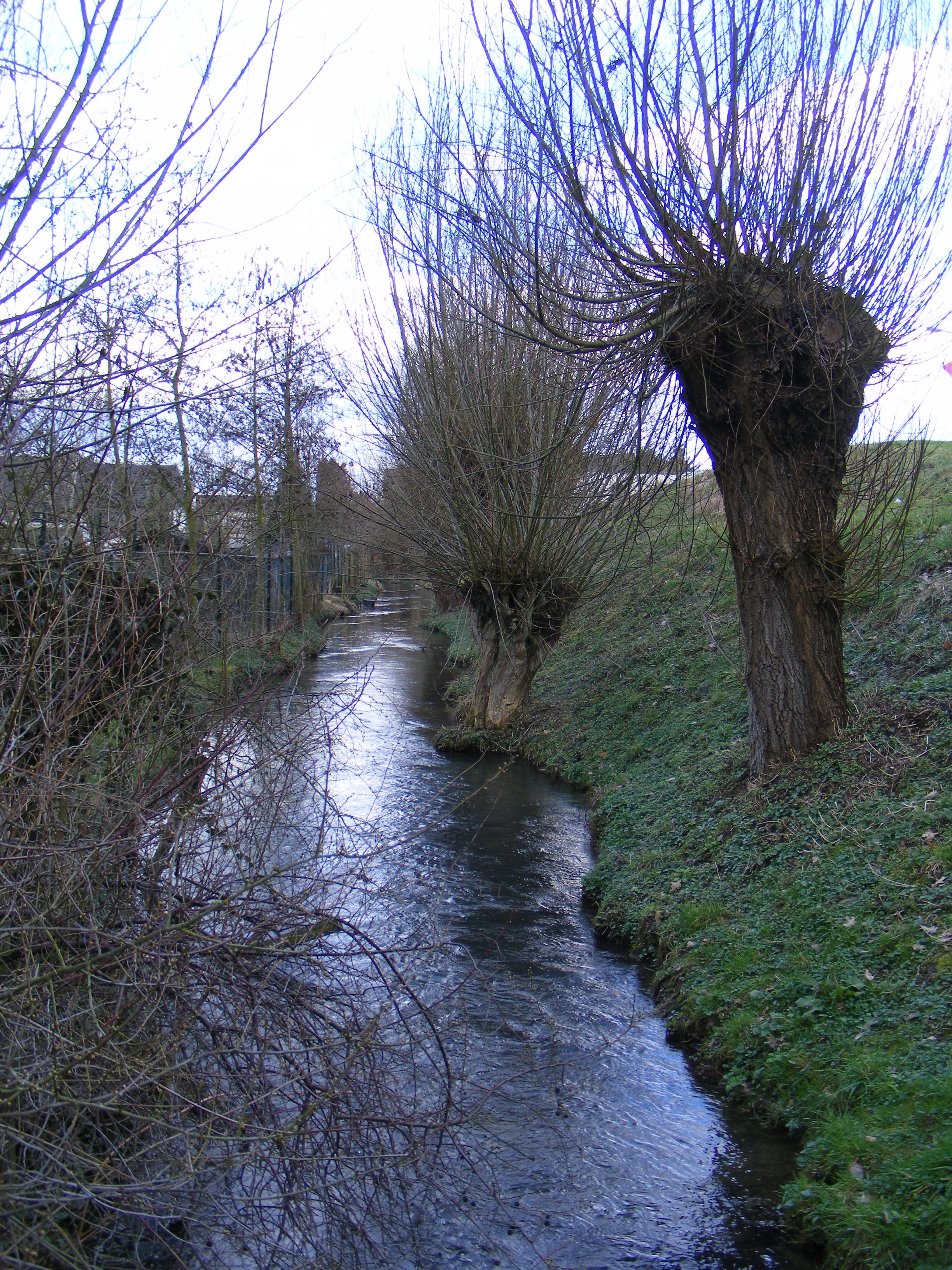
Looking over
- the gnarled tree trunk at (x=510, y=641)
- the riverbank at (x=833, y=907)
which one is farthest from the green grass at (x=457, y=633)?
the riverbank at (x=833, y=907)

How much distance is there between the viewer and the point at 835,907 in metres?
5.69

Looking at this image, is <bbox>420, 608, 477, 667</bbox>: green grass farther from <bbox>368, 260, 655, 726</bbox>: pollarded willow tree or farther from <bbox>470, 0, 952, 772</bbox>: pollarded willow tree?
<bbox>470, 0, 952, 772</bbox>: pollarded willow tree

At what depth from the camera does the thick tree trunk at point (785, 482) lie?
677 cm

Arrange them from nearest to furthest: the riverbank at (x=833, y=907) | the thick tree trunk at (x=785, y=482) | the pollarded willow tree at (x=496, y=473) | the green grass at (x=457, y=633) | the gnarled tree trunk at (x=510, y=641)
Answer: the riverbank at (x=833, y=907), the thick tree trunk at (x=785, y=482), the pollarded willow tree at (x=496, y=473), the gnarled tree trunk at (x=510, y=641), the green grass at (x=457, y=633)

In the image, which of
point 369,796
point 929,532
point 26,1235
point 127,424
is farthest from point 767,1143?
point 929,532

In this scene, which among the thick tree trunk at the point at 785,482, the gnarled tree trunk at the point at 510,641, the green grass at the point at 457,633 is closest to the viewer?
the thick tree trunk at the point at 785,482

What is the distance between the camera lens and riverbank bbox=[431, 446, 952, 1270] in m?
3.93

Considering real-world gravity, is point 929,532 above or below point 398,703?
above

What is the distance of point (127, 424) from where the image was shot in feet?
12.5

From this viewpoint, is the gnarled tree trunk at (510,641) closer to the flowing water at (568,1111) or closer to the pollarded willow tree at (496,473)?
the pollarded willow tree at (496,473)

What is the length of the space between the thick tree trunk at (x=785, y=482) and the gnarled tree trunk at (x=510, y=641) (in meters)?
6.22

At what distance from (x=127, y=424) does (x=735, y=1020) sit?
4.51 m

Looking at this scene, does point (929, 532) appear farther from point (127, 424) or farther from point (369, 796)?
point (127, 424)

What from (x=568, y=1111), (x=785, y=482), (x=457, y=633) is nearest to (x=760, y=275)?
(x=785, y=482)
